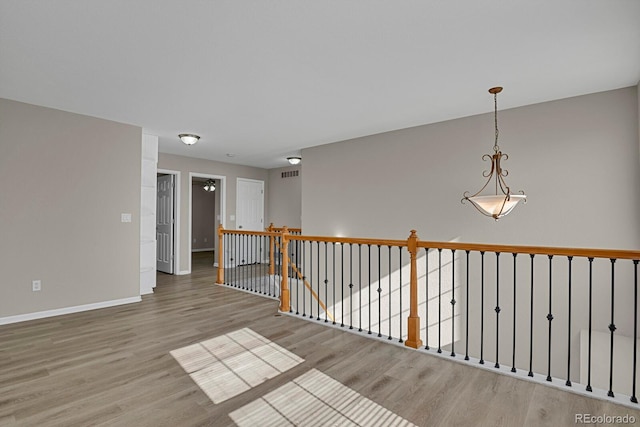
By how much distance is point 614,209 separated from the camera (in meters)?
3.56

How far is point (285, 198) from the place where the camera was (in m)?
8.69

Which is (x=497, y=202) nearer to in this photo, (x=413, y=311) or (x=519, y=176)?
(x=519, y=176)

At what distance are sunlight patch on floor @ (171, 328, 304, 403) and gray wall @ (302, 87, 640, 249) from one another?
295 cm

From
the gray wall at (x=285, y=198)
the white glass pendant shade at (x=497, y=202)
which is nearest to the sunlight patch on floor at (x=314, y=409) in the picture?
the white glass pendant shade at (x=497, y=202)

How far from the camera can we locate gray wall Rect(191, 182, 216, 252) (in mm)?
11711

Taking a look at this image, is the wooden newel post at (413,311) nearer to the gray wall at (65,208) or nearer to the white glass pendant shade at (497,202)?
the white glass pendant shade at (497,202)

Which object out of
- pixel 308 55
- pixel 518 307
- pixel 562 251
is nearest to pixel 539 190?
pixel 518 307

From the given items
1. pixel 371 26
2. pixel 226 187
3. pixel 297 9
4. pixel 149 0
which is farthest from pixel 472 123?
pixel 226 187

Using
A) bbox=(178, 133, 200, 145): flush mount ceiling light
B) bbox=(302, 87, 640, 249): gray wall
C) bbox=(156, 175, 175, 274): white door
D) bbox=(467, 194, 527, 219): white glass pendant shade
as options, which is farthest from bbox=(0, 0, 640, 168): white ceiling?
bbox=(156, 175, 175, 274): white door

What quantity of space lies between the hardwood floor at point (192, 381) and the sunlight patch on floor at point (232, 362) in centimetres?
7

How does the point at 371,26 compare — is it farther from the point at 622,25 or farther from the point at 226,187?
the point at 226,187

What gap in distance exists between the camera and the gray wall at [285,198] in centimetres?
841

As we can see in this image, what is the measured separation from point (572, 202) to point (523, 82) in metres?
1.54

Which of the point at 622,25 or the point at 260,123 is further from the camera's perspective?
the point at 260,123
